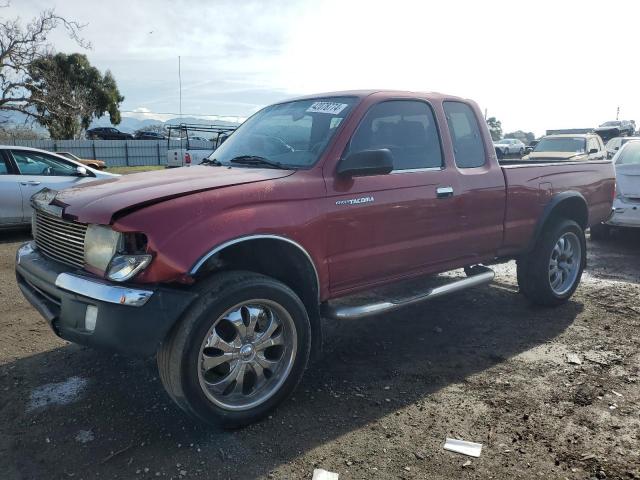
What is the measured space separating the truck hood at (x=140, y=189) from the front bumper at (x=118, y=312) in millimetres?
366

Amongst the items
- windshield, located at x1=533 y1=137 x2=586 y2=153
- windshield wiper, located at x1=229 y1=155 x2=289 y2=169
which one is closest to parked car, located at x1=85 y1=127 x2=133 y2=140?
windshield, located at x1=533 y1=137 x2=586 y2=153

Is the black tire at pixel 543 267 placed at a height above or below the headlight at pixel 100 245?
below

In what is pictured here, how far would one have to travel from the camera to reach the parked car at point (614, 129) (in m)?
32.0

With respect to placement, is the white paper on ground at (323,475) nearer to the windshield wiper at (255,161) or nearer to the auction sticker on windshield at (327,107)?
the windshield wiper at (255,161)

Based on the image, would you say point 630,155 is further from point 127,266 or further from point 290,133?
point 127,266

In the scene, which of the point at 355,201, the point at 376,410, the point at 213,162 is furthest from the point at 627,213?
the point at 213,162

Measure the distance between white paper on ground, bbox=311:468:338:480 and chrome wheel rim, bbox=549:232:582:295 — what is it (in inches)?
139

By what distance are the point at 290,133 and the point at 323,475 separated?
2.43m

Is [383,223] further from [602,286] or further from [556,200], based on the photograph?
[602,286]

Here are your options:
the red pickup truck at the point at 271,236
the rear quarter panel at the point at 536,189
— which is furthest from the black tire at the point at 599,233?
the red pickup truck at the point at 271,236

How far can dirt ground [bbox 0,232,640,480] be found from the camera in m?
2.80

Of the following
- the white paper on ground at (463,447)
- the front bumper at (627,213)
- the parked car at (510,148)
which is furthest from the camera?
the parked car at (510,148)

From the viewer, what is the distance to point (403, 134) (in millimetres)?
4152

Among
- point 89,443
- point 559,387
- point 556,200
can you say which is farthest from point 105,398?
point 556,200
